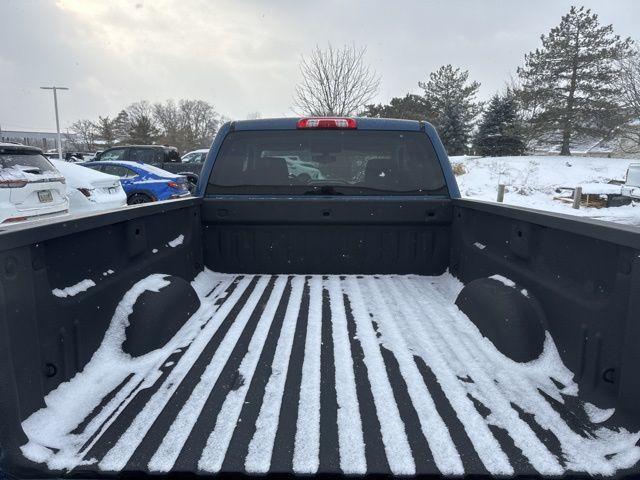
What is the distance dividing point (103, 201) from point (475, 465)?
8847 mm

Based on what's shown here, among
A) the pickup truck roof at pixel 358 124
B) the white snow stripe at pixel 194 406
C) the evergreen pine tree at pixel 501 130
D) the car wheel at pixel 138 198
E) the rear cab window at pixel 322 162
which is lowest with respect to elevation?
the white snow stripe at pixel 194 406

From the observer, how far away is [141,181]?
11.7 metres

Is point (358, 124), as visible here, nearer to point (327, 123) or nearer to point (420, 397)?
point (327, 123)

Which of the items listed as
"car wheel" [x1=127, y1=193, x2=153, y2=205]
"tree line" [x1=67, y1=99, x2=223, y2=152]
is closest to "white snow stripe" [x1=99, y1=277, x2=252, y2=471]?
"car wheel" [x1=127, y1=193, x2=153, y2=205]

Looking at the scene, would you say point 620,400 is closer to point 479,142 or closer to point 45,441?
point 45,441

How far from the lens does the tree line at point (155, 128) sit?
6384cm

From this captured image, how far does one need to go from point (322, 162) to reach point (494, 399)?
2347 millimetres

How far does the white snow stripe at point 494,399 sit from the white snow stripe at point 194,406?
1.18m

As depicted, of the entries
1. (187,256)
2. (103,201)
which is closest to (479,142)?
(103,201)

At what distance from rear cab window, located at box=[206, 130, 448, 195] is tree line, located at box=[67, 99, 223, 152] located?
212 ft

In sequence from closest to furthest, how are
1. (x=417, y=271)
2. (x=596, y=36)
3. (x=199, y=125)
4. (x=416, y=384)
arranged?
(x=416, y=384), (x=417, y=271), (x=596, y=36), (x=199, y=125)

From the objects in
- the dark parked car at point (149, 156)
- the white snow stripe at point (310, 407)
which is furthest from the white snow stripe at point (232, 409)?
the dark parked car at point (149, 156)

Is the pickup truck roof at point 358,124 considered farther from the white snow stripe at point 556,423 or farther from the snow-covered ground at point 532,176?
the snow-covered ground at point 532,176

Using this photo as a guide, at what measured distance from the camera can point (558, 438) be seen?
1490 millimetres
